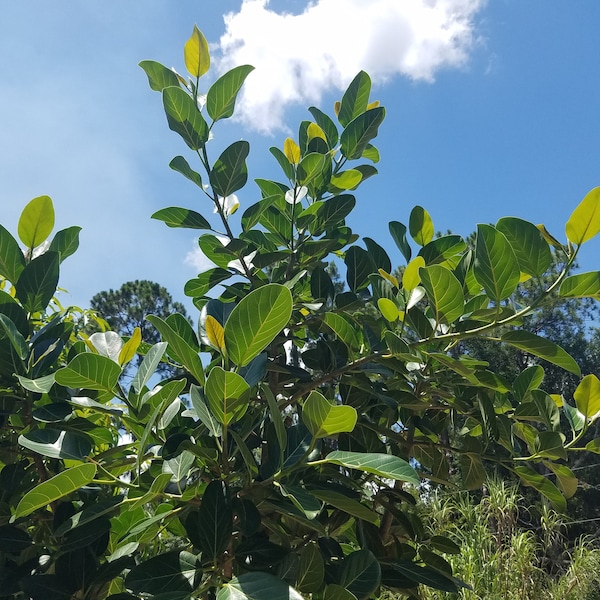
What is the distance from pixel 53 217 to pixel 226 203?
0.30 m

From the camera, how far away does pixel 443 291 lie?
0.74 metres

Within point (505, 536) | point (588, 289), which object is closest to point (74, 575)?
point (588, 289)

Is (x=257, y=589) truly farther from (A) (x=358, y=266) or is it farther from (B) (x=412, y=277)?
(A) (x=358, y=266)

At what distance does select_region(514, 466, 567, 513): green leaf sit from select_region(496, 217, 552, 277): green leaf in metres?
0.30

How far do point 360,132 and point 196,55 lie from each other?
313 mm

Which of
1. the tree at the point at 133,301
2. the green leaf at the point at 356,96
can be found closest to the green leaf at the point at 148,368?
the green leaf at the point at 356,96

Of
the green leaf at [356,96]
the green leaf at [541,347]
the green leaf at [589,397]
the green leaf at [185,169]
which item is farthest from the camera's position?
the green leaf at [356,96]

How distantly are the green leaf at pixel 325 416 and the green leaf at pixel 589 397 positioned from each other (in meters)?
0.47

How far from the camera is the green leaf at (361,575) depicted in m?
0.66

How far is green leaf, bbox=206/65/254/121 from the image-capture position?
95 centimetres

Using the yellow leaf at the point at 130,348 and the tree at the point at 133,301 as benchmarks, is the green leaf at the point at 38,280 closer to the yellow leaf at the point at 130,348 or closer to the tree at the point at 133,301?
the yellow leaf at the point at 130,348

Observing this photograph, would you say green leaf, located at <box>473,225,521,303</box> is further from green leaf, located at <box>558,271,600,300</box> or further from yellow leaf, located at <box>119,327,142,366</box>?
yellow leaf, located at <box>119,327,142,366</box>

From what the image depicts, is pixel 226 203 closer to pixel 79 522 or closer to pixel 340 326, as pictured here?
pixel 340 326

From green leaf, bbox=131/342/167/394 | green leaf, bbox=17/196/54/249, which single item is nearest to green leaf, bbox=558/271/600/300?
green leaf, bbox=131/342/167/394
